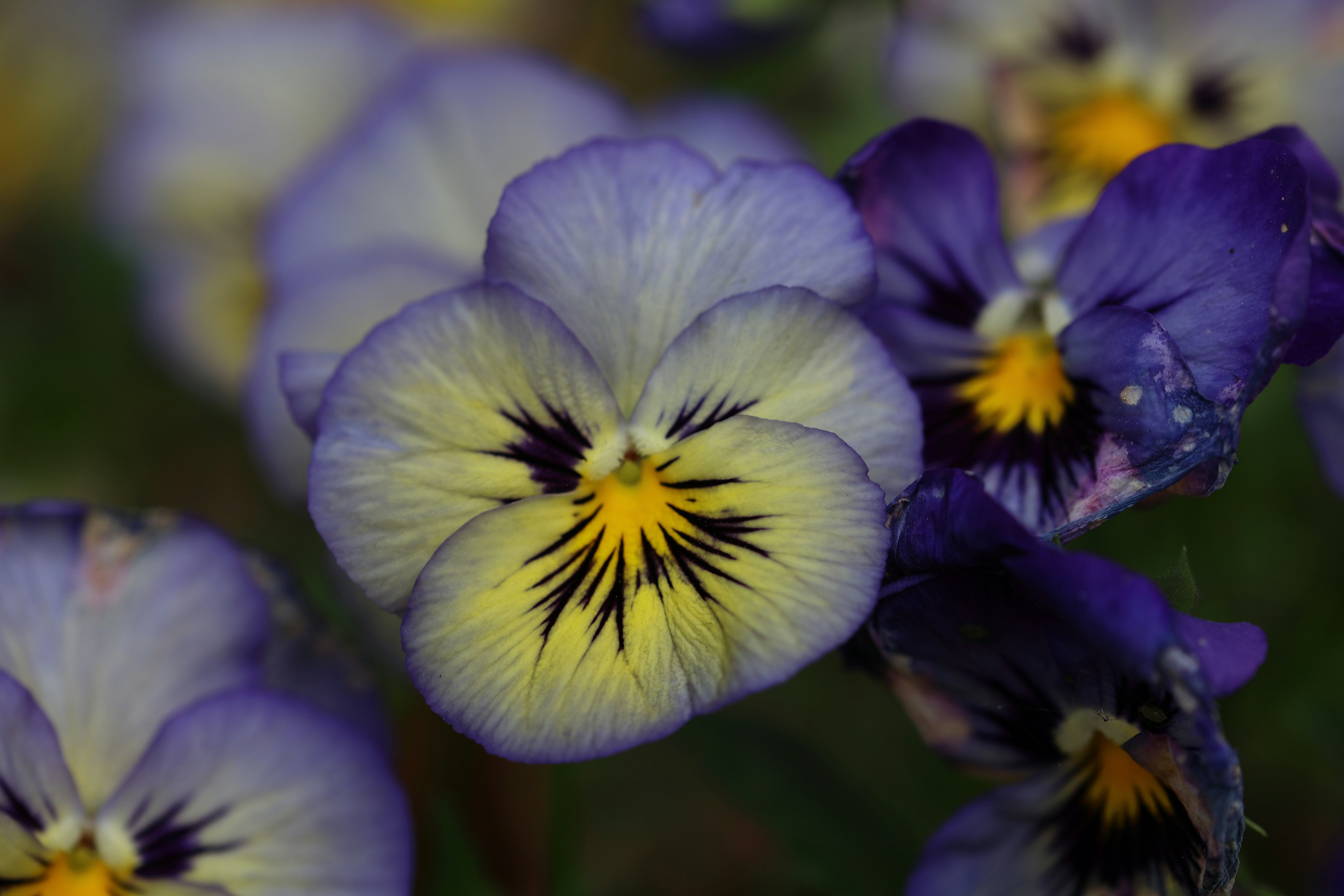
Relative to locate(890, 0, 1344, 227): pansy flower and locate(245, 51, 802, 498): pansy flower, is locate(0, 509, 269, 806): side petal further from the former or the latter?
locate(890, 0, 1344, 227): pansy flower

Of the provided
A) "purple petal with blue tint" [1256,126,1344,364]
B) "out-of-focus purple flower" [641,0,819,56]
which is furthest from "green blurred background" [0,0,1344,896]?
"purple petal with blue tint" [1256,126,1344,364]

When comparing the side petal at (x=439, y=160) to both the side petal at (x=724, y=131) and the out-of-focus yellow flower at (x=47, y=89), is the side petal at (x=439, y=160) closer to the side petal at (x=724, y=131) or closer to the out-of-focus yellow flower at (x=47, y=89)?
the side petal at (x=724, y=131)

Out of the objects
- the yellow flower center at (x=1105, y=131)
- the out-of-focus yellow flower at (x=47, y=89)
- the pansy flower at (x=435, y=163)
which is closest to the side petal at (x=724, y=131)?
the pansy flower at (x=435, y=163)

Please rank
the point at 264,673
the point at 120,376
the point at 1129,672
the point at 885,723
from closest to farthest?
the point at 1129,672 < the point at 264,673 < the point at 885,723 < the point at 120,376

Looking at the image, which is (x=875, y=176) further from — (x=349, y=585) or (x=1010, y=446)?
(x=349, y=585)

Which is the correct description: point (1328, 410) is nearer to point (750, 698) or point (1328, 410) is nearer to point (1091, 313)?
point (1091, 313)

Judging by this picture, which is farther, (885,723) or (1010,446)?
(885,723)

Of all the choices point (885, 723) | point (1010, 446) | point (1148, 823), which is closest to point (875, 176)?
point (1010, 446)

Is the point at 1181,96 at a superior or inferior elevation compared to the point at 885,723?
superior
